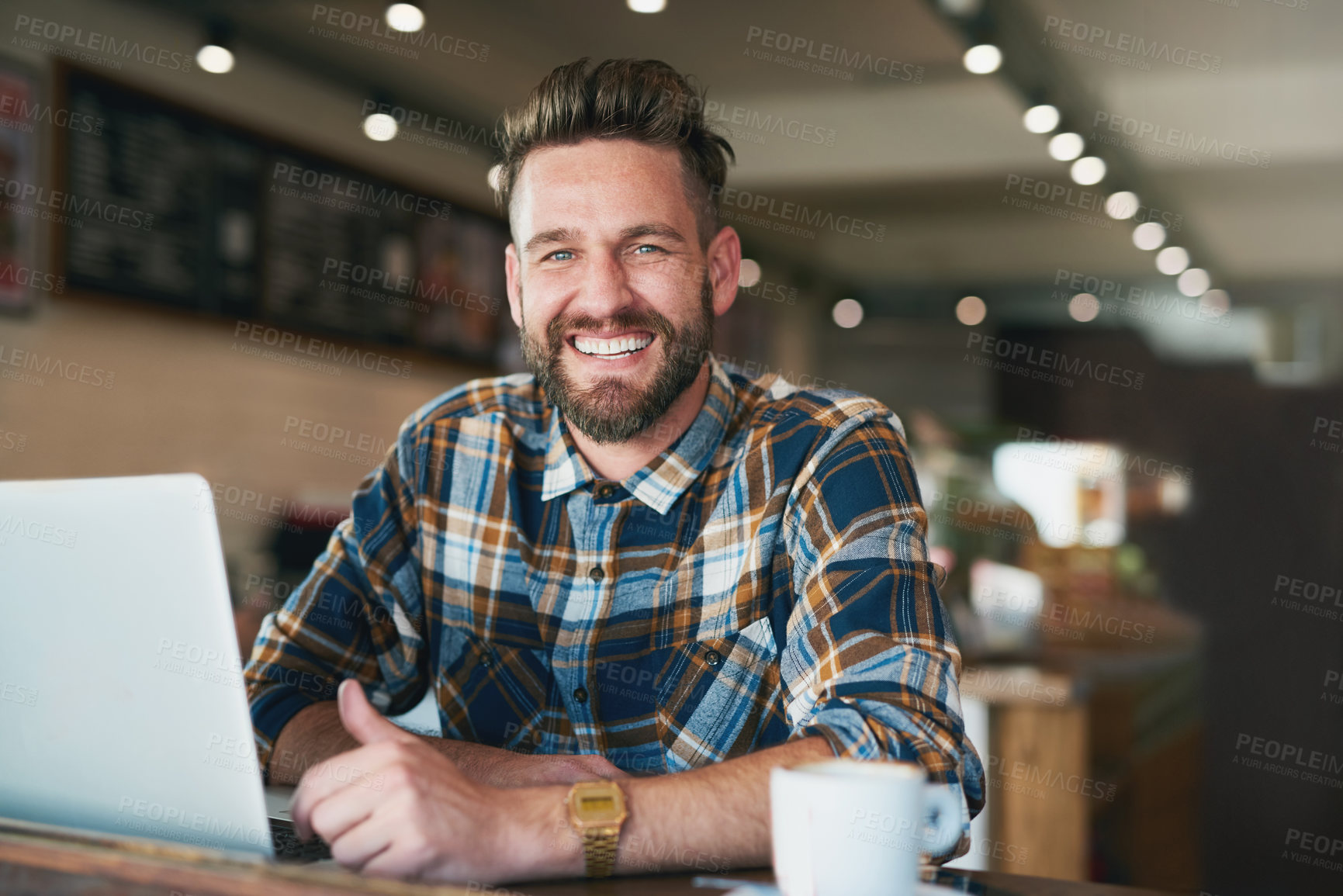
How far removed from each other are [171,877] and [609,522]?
0.74m

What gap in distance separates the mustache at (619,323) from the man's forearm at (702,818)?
602 millimetres

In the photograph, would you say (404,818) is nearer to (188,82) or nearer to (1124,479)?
(188,82)

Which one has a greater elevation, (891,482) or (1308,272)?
(1308,272)

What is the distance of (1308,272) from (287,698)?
4.66 metres

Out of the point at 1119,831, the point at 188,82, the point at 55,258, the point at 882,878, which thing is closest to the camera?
the point at 882,878

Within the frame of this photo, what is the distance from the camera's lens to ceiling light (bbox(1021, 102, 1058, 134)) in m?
3.58

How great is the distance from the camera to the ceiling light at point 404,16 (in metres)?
2.80

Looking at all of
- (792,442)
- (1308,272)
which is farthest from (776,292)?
(792,442)

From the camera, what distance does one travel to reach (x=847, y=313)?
617cm

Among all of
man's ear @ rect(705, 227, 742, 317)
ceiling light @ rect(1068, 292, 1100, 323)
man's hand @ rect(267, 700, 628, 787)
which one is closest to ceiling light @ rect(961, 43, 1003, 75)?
man's ear @ rect(705, 227, 742, 317)

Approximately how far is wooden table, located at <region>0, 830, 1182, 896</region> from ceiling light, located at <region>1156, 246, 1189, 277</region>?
183 inches

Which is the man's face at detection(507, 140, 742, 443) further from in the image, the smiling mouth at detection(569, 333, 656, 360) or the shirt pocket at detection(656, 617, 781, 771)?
the shirt pocket at detection(656, 617, 781, 771)

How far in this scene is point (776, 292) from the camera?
5.97 metres

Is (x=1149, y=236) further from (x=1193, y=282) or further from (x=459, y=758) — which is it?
(x=459, y=758)
